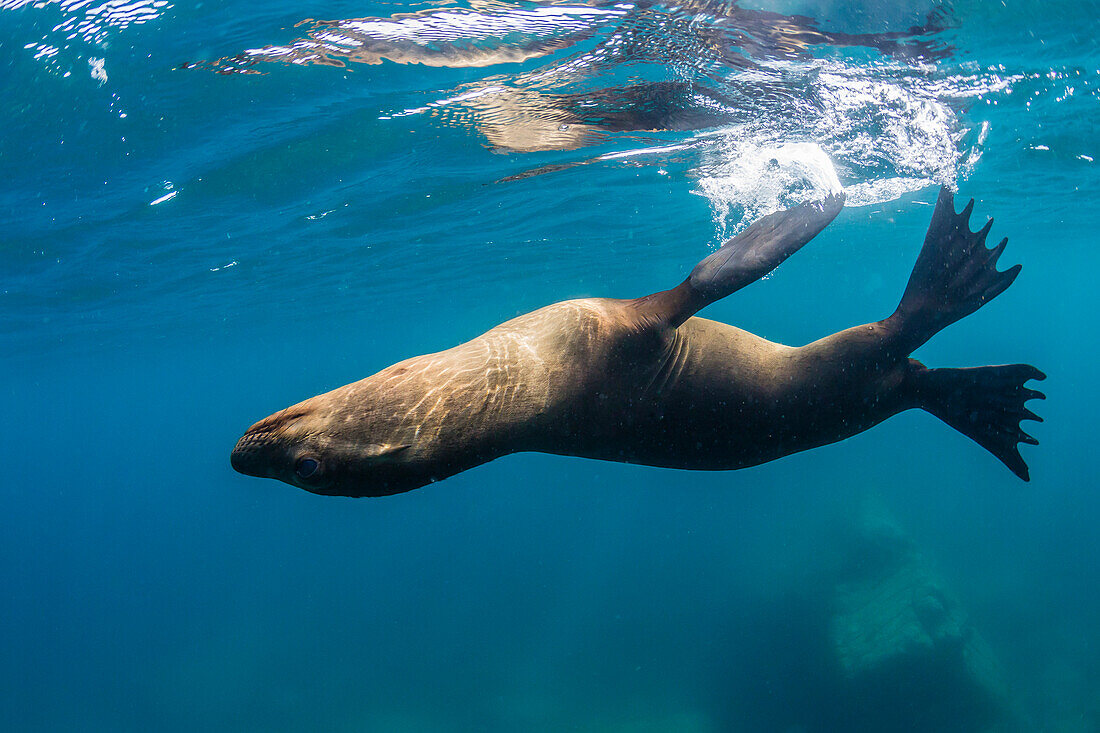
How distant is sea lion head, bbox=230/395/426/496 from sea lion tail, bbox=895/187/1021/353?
Result: 3.28 meters

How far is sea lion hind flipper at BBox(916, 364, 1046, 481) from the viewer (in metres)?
3.97

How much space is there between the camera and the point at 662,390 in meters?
3.20

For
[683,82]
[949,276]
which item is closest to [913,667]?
[949,276]

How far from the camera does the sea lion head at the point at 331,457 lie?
7.69 ft

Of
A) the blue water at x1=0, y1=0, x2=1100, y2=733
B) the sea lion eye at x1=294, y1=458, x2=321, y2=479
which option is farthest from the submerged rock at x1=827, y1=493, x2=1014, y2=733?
the sea lion eye at x1=294, y1=458, x2=321, y2=479

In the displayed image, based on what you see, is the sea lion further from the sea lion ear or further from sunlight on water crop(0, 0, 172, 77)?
sunlight on water crop(0, 0, 172, 77)

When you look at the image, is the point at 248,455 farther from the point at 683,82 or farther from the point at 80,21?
the point at 683,82

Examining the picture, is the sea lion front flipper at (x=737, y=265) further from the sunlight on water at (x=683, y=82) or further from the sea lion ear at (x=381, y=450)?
the sunlight on water at (x=683, y=82)

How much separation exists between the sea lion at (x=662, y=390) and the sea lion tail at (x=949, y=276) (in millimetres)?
12

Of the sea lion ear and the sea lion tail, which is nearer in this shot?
the sea lion ear

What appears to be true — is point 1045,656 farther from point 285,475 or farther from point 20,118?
point 20,118

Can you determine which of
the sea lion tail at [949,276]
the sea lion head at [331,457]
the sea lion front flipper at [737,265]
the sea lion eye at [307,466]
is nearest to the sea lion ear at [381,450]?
the sea lion head at [331,457]

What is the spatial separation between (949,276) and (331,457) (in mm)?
4018

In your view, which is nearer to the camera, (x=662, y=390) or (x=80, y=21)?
(x=662, y=390)
